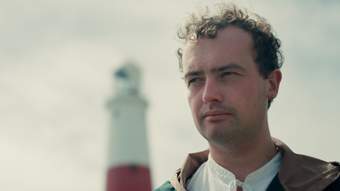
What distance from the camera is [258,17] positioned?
15.4 ft

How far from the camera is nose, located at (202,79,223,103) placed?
4176 millimetres

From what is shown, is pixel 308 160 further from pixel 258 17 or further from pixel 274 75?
pixel 258 17

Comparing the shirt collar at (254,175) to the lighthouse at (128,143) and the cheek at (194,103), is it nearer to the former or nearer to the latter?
the cheek at (194,103)

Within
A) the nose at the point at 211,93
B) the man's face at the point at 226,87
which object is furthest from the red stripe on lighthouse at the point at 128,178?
the nose at the point at 211,93

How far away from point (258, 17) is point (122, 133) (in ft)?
95.6

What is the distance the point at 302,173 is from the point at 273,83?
60 cm

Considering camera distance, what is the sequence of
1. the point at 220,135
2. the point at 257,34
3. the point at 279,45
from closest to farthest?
the point at 220,135, the point at 257,34, the point at 279,45

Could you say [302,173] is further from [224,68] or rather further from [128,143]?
[128,143]

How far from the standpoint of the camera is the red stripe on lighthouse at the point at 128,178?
98.8ft

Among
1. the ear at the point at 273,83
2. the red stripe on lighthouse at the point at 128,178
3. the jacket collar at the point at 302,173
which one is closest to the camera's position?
the jacket collar at the point at 302,173

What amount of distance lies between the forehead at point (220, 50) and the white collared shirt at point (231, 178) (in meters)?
0.60

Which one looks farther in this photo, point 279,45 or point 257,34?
point 279,45

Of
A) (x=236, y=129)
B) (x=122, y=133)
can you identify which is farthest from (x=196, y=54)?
(x=122, y=133)

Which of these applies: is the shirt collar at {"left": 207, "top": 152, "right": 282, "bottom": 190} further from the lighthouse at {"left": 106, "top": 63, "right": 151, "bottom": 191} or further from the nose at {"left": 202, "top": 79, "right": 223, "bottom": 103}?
the lighthouse at {"left": 106, "top": 63, "right": 151, "bottom": 191}
